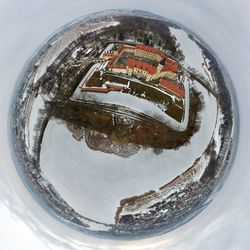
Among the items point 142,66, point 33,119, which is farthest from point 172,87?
point 33,119

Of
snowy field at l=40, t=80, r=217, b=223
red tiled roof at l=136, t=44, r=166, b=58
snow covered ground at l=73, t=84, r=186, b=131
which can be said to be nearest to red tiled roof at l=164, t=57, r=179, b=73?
red tiled roof at l=136, t=44, r=166, b=58

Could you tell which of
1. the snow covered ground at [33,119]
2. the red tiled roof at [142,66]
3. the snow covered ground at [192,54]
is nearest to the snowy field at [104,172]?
the snow covered ground at [33,119]

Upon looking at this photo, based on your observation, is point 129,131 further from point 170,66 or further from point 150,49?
point 150,49

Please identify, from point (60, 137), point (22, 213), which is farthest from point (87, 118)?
point (22, 213)

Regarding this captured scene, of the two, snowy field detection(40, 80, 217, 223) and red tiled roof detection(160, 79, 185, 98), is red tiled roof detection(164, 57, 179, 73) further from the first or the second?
snowy field detection(40, 80, 217, 223)

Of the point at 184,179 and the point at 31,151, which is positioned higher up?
the point at 184,179

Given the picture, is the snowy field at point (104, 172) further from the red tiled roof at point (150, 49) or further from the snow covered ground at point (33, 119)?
the red tiled roof at point (150, 49)

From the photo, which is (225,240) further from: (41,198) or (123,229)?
(41,198)
